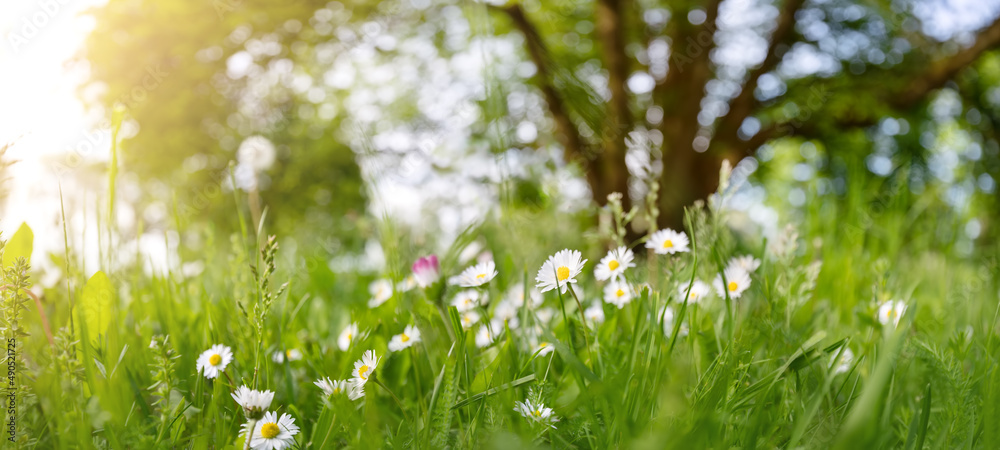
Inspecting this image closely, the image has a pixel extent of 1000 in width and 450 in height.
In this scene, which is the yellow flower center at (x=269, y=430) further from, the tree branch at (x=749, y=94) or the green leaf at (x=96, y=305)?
the tree branch at (x=749, y=94)

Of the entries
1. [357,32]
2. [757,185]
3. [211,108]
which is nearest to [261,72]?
[211,108]

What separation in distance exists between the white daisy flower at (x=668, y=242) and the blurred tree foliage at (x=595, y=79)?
3752 millimetres

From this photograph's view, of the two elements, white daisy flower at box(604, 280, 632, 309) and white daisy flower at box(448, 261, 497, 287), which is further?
white daisy flower at box(604, 280, 632, 309)

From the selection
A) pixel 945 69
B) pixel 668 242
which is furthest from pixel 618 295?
pixel 945 69

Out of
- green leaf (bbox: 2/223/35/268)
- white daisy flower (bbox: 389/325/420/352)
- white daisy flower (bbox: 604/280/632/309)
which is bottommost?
white daisy flower (bbox: 604/280/632/309)

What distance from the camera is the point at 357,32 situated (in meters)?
5.84

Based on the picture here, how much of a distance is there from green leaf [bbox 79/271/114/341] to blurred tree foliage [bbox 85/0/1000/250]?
Result: 404 cm

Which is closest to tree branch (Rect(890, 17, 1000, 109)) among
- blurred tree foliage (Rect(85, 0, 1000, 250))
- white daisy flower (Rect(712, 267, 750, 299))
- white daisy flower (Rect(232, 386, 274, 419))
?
blurred tree foliage (Rect(85, 0, 1000, 250))

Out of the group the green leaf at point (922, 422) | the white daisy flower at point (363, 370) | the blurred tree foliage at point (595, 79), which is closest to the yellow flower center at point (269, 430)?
the white daisy flower at point (363, 370)

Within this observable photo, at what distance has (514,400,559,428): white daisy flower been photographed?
0.71 meters

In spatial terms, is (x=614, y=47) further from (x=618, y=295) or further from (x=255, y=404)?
(x=255, y=404)

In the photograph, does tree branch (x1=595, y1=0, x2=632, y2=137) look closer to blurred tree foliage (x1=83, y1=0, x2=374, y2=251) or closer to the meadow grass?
blurred tree foliage (x1=83, y1=0, x2=374, y2=251)

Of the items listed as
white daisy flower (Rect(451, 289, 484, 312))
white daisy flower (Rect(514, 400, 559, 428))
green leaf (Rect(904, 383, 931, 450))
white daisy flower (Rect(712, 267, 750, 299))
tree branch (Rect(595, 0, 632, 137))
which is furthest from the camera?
tree branch (Rect(595, 0, 632, 137))

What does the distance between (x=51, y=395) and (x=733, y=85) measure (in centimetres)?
919
